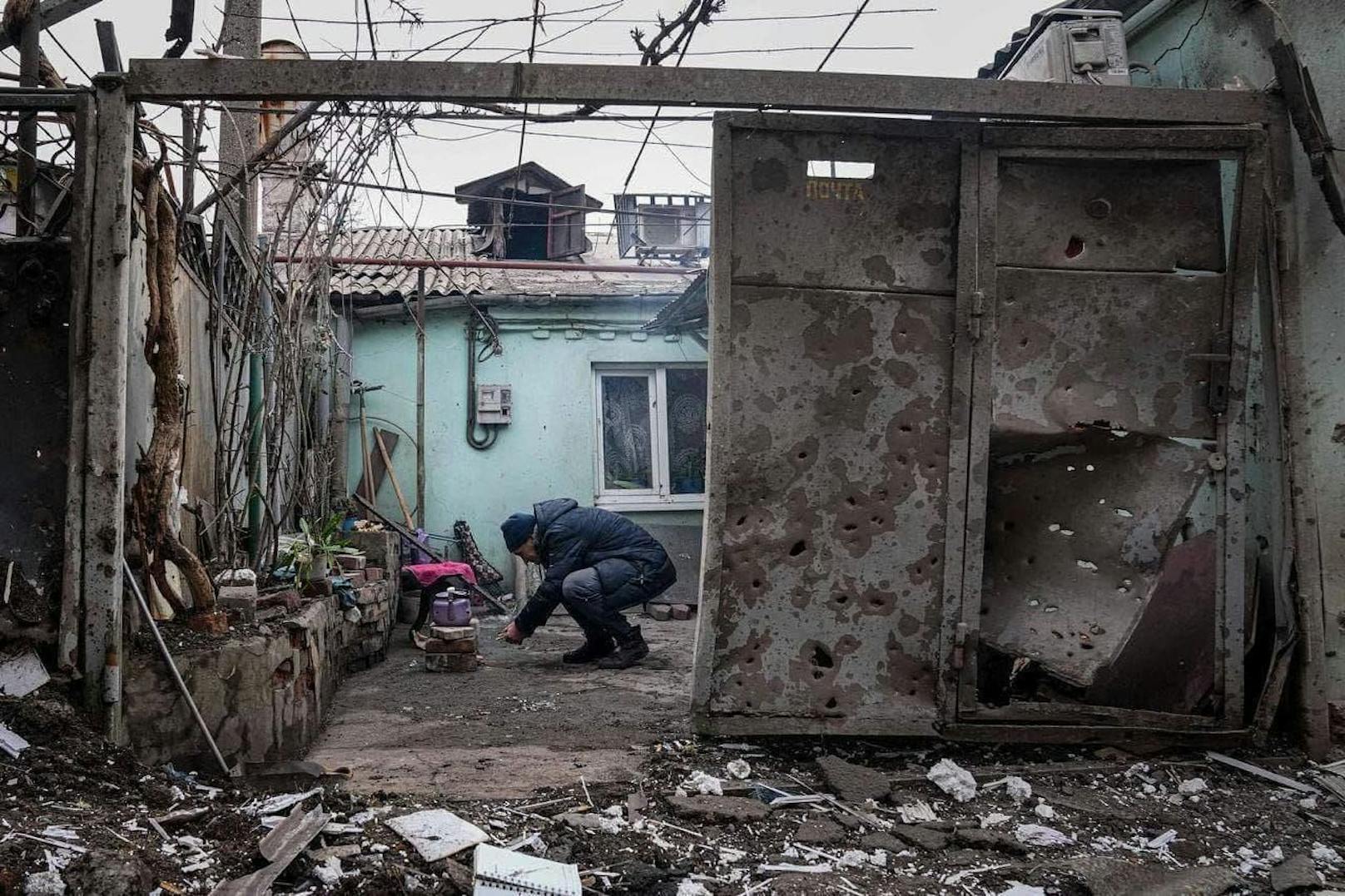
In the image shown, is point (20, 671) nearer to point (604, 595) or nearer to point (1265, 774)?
point (604, 595)

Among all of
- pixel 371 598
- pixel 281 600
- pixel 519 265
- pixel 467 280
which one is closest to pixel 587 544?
pixel 371 598

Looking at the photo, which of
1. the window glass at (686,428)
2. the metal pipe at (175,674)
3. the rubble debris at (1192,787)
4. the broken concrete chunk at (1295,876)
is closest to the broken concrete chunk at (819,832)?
the broken concrete chunk at (1295,876)

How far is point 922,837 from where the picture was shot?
342 cm

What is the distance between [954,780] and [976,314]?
74.4 inches

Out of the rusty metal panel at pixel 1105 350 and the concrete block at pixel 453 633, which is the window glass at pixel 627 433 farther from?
the rusty metal panel at pixel 1105 350

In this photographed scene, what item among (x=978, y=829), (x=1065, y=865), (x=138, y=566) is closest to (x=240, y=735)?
(x=138, y=566)

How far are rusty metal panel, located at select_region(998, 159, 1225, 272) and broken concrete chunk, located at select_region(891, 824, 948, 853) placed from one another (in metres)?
2.32

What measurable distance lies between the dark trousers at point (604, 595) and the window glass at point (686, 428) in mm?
4117

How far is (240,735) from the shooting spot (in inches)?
161

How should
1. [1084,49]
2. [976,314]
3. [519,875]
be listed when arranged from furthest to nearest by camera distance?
[1084,49]
[976,314]
[519,875]

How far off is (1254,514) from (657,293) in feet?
24.9

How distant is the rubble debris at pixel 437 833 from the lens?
3.04 metres

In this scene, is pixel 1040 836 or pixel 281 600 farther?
pixel 281 600

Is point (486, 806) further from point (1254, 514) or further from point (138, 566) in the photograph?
point (1254, 514)
